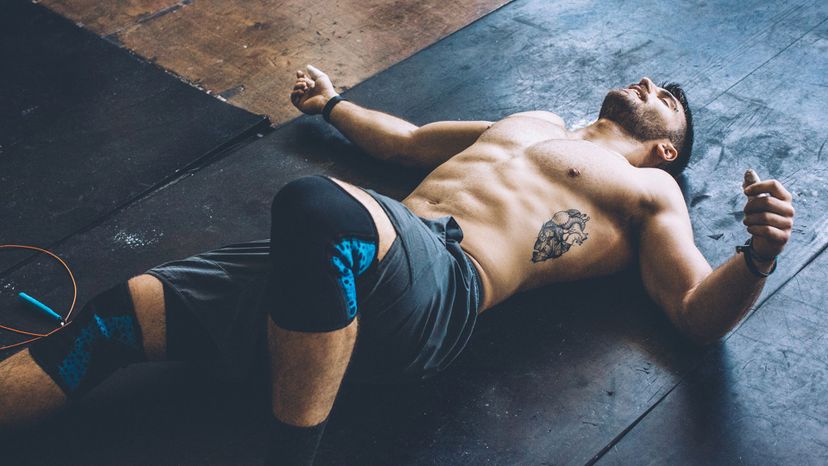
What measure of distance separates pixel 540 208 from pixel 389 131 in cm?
74

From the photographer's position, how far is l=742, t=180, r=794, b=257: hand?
1656 millimetres

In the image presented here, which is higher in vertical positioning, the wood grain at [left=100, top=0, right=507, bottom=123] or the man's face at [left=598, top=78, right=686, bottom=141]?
the man's face at [left=598, top=78, right=686, bottom=141]

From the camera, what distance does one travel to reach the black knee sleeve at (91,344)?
5.52ft

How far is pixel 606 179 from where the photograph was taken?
81.0 inches

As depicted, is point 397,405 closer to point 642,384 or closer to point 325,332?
point 325,332

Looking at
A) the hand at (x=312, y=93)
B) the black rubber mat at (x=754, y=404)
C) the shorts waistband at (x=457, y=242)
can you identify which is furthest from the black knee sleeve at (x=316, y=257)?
the hand at (x=312, y=93)

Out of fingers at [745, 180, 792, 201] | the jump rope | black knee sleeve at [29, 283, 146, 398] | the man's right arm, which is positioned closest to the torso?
the man's right arm

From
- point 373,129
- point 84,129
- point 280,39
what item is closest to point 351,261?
point 373,129

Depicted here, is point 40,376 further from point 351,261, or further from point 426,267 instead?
point 426,267

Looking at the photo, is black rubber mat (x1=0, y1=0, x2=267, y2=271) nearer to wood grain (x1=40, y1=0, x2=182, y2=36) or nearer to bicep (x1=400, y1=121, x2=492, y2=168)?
wood grain (x1=40, y1=0, x2=182, y2=36)

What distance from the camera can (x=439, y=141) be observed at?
96.4 inches

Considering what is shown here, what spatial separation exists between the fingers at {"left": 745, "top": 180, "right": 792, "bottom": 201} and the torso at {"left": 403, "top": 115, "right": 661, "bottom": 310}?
1.20 feet

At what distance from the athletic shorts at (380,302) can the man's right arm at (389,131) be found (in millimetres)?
672

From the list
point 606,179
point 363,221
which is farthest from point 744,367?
point 363,221
